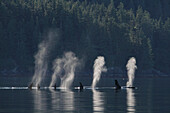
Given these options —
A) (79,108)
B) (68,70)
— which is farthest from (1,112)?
(68,70)

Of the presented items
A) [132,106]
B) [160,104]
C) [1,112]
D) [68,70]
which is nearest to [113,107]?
[132,106]

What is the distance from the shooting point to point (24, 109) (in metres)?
60.3

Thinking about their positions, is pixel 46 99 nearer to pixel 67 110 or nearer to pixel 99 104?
pixel 99 104

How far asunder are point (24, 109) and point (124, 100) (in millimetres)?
16419

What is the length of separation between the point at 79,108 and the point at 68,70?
111 m

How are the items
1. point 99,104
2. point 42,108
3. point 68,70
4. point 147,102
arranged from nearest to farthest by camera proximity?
point 42,108
point 99,104
point 147,102
point 68,70

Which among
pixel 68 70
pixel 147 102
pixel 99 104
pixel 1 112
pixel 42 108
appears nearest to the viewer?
pixel 1 112

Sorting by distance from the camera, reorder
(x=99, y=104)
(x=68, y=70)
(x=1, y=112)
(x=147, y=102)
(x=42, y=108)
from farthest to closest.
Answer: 1. (x=68, y=70)
2. (x=147, y=102)
3. (x=99, y=104)
4. (x=42, y=108)
5. (x=1, y=112)

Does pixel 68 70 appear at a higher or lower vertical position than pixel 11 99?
higher

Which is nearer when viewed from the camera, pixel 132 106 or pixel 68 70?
pixel 132 106

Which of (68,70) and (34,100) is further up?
(68,70)

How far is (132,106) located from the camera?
63938 mm

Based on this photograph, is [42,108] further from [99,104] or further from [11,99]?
[11,99]

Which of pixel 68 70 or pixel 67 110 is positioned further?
pixel 68 70
